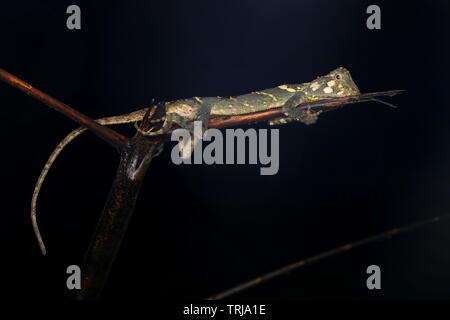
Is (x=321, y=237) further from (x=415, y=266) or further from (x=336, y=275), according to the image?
(x=415, y=266)

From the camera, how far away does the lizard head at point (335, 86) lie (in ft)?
10.3

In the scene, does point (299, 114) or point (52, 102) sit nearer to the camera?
point (52, 102)

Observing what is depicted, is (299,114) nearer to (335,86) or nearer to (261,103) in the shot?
(261,103)

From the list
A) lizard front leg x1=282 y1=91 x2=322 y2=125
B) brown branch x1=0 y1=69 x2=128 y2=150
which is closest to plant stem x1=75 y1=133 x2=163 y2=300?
brown branch x1=0 y1=69 x2=128 y2=150

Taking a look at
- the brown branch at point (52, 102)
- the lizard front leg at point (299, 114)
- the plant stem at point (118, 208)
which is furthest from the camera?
the lizard front leg at point (299, 114)

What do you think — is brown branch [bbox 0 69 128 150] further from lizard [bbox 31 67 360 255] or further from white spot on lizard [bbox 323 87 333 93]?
white spot on lizard [bbox 323 87 333 93]

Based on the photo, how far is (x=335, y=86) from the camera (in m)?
3.16

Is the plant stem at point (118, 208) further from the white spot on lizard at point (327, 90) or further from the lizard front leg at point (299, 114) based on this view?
the white spot on lizard at point (327, 90)

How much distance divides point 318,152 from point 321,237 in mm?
1455

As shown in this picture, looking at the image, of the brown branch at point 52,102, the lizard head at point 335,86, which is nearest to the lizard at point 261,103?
the lizard head at point 335,86

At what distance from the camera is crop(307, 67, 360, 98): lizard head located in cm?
314

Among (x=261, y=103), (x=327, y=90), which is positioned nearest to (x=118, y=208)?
(x=261, y=103)

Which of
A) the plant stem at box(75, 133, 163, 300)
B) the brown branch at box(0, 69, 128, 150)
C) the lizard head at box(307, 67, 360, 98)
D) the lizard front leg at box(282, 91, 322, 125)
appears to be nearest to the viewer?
the brown branch at box(0, 69, 128, 150)

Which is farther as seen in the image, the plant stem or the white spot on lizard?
the white spot on lizard
